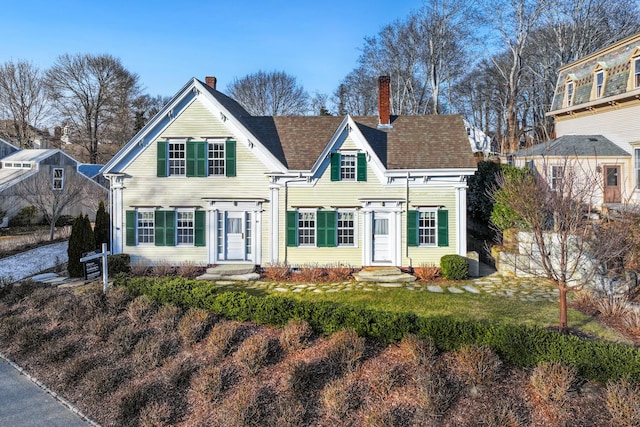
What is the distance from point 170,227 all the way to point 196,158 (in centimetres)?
311

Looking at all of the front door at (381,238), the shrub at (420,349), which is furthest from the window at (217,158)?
the shrub at (420,349)

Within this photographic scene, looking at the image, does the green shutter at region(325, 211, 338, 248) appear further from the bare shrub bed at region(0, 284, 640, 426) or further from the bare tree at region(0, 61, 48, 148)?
the bare tree at region(0, 61, 48, 148)

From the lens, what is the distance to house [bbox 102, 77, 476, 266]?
52.6 feet

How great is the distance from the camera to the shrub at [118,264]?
15180 mm

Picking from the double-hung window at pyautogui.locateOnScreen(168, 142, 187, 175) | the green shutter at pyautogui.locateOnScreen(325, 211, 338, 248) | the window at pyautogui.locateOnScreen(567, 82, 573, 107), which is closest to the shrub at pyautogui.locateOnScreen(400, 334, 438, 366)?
the green shutter at pyautogui.locateOnScreen(325, 211, 338, 248)

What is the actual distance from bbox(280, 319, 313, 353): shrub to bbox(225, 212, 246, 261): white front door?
772cm

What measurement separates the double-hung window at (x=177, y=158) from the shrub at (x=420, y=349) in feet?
39.7

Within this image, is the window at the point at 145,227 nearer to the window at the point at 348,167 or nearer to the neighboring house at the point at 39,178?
the window at the point at 348,167

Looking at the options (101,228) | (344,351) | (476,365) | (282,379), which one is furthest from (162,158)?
(476,365)

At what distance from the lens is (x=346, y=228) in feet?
53.7

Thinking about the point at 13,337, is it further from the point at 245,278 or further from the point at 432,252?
the point at 432,252

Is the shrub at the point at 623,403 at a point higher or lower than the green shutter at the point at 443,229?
lower

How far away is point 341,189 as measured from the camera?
1627 centimetres

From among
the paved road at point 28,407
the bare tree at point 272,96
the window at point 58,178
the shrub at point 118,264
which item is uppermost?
the bare tree at point 272,96
